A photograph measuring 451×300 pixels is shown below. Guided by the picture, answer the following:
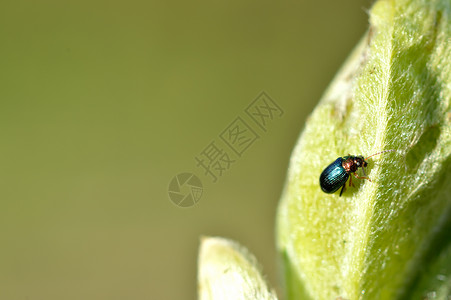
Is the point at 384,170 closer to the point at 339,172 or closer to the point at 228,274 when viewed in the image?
the point at 339,172

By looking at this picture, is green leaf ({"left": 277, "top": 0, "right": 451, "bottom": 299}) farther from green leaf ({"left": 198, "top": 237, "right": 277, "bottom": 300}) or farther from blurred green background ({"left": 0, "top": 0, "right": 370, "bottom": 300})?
blurred green background ({"left": 0, "top": 0, "right": 370, "bottom": 300})

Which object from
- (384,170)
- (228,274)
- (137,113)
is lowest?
(384,170)

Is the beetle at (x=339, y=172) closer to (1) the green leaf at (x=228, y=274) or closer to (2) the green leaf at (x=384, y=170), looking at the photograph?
(2) the green leaf at (x=384, y=170)

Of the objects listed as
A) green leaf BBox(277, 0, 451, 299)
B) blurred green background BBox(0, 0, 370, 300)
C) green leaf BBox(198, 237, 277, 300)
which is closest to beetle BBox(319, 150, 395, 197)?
green leaf BBox(277, 0, 451, 299)

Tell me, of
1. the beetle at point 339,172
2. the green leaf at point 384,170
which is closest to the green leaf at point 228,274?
the green leaf at point 384,170

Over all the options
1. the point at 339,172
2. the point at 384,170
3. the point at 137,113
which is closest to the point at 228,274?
the point at 339,172
